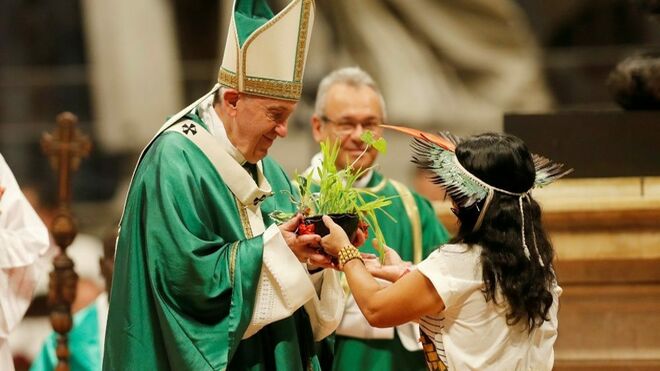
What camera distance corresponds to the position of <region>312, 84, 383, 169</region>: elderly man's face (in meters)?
5.32

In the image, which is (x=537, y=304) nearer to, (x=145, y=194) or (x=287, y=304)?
(x=287, y=304)

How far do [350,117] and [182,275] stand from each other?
1567mm

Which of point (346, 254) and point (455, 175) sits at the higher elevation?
point (455, 175)

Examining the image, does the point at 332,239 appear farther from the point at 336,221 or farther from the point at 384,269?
the point at 384,269

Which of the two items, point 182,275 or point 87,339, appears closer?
point 182,275

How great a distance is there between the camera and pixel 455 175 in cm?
401

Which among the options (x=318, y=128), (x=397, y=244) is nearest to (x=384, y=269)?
(x=397, y=244)

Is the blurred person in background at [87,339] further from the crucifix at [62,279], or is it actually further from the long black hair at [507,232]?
the long black hair at [507,232]

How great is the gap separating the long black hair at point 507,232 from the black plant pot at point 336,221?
0.31 metres

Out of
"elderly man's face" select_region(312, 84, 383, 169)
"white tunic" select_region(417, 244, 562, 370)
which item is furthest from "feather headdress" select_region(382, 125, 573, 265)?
"elderly man's face" select_region(312, 84, 383, 169)

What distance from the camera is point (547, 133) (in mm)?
5492

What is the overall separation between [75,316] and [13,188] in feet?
4.72

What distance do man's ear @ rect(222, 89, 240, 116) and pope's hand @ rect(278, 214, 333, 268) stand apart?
0.40 metres

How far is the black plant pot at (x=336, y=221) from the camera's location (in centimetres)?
404
